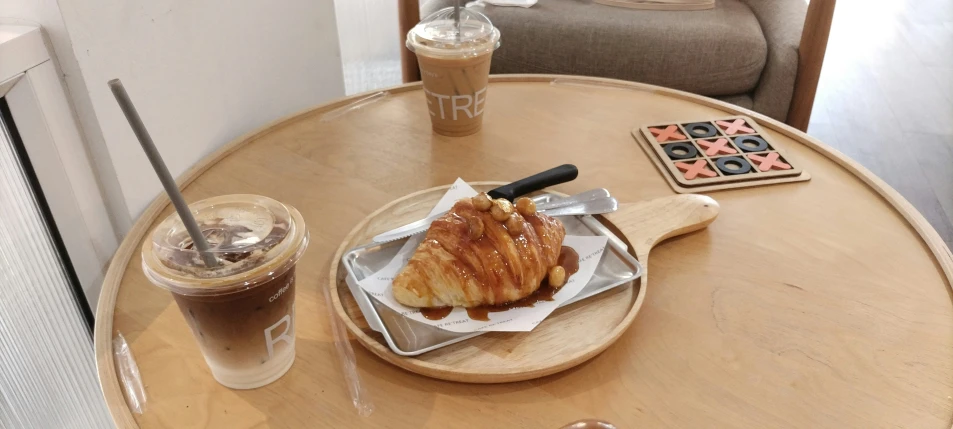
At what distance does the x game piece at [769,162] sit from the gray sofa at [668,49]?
0.83 m

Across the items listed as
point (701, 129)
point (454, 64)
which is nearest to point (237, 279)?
point (454, 64)

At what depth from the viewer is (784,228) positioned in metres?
0.85

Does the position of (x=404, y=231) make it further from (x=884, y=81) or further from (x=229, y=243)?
(x=884, y=81)

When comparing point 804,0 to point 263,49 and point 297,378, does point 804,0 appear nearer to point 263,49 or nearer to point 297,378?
point 263,49

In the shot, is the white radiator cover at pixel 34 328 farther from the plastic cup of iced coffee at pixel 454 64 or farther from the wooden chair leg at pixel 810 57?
the wooden chair leg at pixel 810 57

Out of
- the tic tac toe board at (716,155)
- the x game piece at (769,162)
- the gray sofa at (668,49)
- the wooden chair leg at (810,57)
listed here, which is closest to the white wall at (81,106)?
the tic tac toe board at (716,155)

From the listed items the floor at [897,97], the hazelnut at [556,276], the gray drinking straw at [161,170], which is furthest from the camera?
the floor at [897,97]

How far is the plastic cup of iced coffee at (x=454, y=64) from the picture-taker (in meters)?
0.96

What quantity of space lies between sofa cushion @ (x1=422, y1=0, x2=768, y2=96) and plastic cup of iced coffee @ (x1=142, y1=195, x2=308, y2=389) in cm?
133

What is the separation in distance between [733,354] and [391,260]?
0.38 meters

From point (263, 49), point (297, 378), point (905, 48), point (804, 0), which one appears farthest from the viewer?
point (905, 48)

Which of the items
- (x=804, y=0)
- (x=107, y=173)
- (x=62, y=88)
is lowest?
(x=804, y=0)

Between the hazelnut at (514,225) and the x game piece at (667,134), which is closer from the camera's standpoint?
the hazelnut at (514,225)

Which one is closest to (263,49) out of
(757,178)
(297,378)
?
(297,378)
